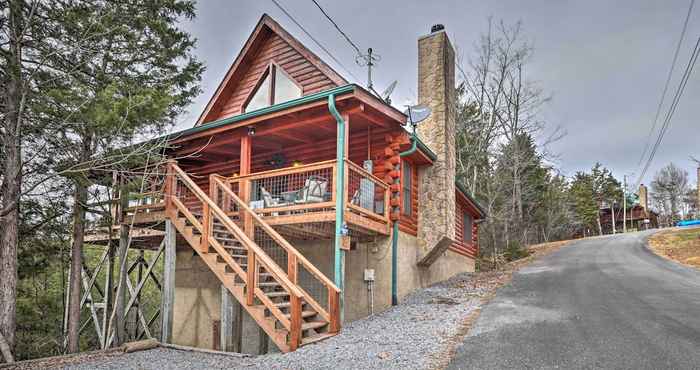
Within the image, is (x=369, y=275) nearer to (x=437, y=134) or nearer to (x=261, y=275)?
(x=261, y=275)

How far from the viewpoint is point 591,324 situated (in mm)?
6855

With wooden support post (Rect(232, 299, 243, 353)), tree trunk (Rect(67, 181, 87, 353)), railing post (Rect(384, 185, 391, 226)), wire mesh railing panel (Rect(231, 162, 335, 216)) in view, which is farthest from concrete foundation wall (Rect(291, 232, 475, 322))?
tree trunk (Rect(67, 181, 87, 353))

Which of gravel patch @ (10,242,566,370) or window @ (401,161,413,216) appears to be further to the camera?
window @ (401,161,413,216)

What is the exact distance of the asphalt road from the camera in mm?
5332

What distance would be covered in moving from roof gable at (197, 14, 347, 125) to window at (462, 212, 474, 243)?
7.88 m

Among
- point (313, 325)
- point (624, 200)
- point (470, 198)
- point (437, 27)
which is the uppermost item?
point (437, 27)

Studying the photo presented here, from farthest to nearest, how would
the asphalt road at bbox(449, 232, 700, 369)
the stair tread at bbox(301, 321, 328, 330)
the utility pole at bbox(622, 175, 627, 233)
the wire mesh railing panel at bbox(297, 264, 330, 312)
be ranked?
the utility pole at bbox(622, 175, 627, 233), the wire mesh railing panel at bbox(297, 264, 330, 312), the stair tread at bbox(301, 321, 328, 330), the asphalt road at bbox(449, 232, 700, 369)

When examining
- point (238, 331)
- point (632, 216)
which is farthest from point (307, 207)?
point (632, 216)

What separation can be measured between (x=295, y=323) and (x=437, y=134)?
674 centimetres

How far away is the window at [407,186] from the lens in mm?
10625

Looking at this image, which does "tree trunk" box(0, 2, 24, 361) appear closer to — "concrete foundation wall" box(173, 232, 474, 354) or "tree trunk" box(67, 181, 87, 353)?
"tree trunk" box(67, 181, 87, 353)

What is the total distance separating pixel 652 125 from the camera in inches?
779

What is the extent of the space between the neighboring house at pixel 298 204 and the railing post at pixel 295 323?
15 mm

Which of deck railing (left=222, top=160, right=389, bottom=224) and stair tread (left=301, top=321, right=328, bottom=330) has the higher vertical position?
deck railing (left=222, top=160, right=389, bottom=224)
